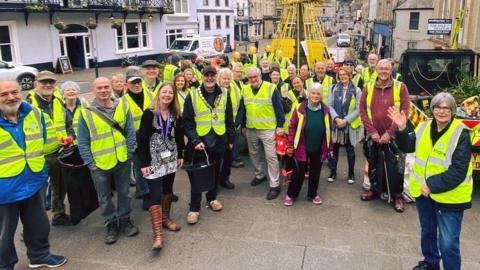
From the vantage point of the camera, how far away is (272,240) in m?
4.81

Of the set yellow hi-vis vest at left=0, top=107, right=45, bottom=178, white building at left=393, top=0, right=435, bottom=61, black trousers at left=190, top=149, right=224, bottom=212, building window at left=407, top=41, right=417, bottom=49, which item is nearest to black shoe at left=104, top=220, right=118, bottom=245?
black trousers at left=190, top=149, right=224, bottom=212

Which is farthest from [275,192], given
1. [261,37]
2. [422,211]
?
[261,37]

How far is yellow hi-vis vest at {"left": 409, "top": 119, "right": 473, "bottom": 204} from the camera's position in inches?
137

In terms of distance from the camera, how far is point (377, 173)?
18.7 feet

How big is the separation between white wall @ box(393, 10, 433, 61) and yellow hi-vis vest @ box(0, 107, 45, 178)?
3379 centimetres

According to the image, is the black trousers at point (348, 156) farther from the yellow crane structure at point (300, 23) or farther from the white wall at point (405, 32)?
the white wall at point (405, 32)

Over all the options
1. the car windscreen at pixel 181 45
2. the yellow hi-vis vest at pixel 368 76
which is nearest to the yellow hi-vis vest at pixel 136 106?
the yellow hi-vis vest at pixel 368 76

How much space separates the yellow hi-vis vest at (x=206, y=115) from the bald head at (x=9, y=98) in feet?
7.08

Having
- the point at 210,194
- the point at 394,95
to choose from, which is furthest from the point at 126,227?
the point at 394,95

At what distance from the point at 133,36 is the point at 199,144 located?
27940 millimetres

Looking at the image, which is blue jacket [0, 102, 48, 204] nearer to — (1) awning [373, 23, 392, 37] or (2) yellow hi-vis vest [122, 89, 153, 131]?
(2) yellow hi-vis vest [122, 89, 153, 131]

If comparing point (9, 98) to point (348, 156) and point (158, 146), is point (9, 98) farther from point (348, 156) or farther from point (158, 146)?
point (348, 156)

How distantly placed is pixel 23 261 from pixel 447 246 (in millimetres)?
4298

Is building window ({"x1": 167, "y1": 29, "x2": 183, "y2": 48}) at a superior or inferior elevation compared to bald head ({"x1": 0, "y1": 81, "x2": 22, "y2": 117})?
superior
